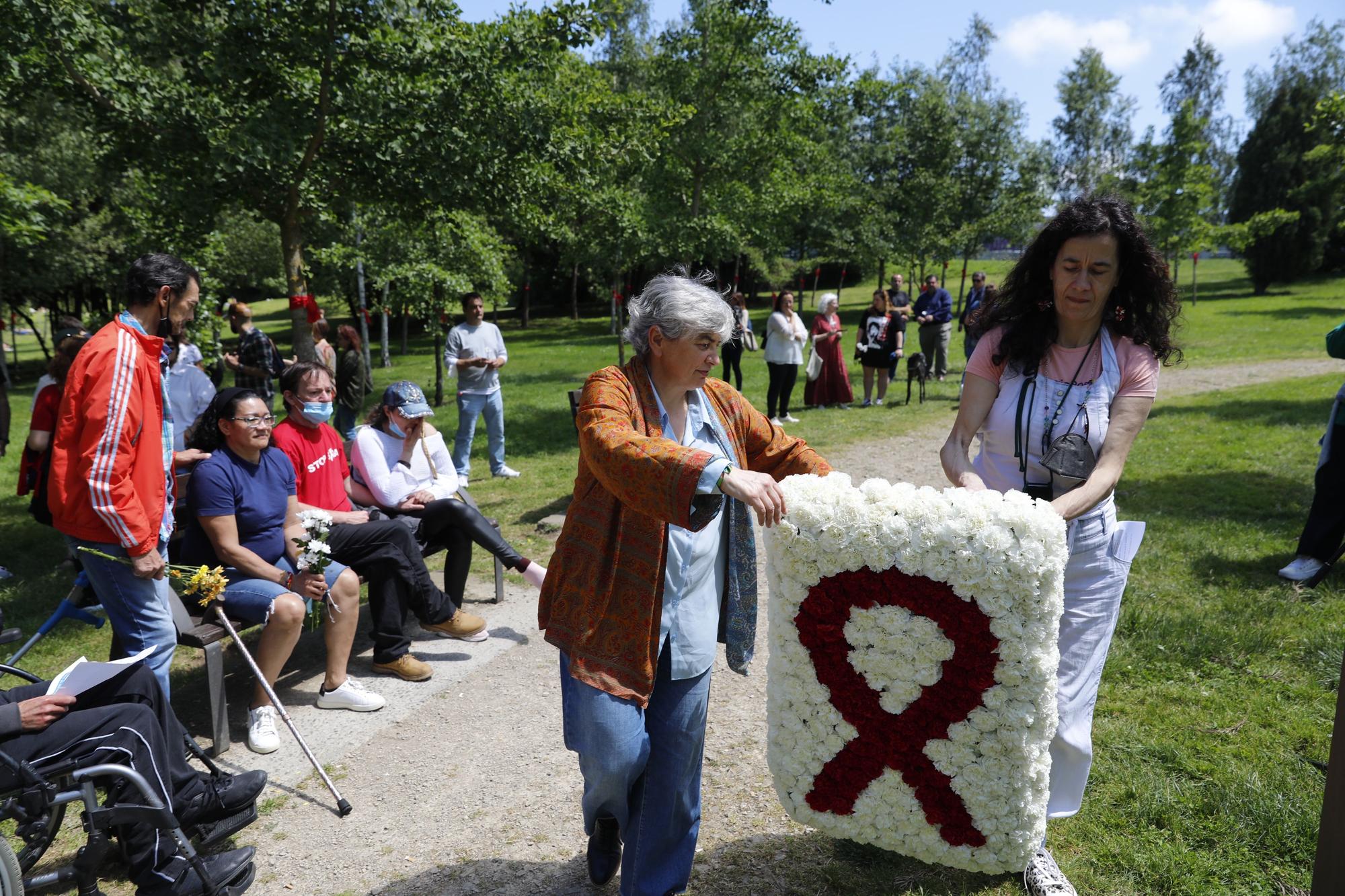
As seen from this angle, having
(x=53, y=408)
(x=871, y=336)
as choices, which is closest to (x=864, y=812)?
(x=53, y=408)

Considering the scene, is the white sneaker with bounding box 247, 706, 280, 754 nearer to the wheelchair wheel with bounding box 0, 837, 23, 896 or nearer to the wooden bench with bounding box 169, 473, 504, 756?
the wooden bench with bounding box 169, 473, 504, 756

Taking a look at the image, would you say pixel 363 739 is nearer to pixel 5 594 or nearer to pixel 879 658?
pixel 879 658

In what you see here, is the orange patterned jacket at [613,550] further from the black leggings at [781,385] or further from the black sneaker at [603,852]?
the black leggings at [781,385]

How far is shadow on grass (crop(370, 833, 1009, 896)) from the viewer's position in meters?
3.20

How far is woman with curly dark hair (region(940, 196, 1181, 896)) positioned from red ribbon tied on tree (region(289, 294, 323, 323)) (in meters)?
8.11

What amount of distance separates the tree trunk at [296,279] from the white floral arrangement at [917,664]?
809cm

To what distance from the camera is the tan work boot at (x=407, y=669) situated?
504cm

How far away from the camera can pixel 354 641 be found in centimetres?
568

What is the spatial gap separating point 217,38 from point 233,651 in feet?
19.5

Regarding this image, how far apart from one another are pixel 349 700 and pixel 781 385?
31.4 ft

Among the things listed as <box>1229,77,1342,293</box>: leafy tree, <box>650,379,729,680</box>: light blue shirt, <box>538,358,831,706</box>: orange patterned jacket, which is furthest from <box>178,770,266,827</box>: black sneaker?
<box>1229,77,1342,293</box>: leafy tree

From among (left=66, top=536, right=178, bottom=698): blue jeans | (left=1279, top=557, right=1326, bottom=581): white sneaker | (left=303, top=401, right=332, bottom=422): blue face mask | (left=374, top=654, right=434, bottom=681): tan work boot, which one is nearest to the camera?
(left=66, top=536, right=178, bottom=698): blue jeans

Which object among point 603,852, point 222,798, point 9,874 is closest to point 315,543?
point 222,798

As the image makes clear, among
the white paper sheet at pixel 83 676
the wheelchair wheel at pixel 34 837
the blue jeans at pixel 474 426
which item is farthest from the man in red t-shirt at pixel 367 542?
the blue jeans at pixel 474 426
